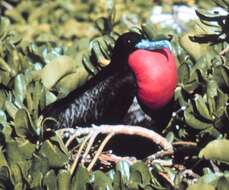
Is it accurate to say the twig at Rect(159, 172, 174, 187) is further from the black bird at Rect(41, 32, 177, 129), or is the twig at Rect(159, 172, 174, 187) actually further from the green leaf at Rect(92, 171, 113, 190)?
the black bird at Rect(41, 32, 177, 129)

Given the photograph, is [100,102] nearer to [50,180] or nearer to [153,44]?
[153,44]

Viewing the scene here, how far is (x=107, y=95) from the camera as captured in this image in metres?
2.71

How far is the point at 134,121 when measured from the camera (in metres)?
2.76

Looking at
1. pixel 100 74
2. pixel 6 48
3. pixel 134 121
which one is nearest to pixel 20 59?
pixel 6 48

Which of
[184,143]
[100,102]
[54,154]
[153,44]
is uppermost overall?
[54,154]

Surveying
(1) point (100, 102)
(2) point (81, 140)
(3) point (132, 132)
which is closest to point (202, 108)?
(3) point (132, 132)

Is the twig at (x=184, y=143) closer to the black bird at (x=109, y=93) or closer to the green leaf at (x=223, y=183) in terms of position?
the green leaf at (x=223, y=183)

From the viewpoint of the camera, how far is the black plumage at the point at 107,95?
2543 mm

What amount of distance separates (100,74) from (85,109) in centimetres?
13

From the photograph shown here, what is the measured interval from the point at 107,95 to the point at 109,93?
10mm

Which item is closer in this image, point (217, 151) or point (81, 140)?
point (217, 151)

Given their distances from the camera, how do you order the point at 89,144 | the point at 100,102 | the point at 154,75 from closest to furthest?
the point at 89,144 → the point at 154,75 → the point at 100,102

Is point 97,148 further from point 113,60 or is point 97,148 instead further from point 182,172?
point 113,60

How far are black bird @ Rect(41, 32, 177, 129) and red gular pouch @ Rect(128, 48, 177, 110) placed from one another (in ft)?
0.06
